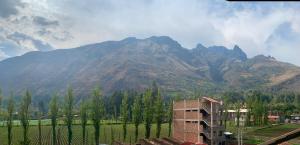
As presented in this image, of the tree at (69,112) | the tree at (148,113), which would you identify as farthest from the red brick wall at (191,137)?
the tree at (69,112)

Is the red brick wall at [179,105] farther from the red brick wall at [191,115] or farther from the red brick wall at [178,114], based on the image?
the red brick wall at [191,115]

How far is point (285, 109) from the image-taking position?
139 metres

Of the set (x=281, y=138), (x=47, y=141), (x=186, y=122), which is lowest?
(x=47, y=141)

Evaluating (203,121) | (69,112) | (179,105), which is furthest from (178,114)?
(69,112)

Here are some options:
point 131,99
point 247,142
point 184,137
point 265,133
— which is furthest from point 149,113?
point 131,99

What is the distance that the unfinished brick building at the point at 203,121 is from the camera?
6425 cm

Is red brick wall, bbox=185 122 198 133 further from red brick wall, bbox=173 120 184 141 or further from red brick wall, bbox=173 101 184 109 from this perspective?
red brick wall, bbox=173 101 184 109

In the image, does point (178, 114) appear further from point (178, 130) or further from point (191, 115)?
point (191, 115)

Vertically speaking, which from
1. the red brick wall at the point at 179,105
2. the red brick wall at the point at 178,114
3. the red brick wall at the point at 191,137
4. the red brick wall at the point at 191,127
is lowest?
the red brick wall at the point at 191,137

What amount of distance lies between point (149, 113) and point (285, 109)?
8137 cm

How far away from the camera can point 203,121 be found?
64125 millimetres

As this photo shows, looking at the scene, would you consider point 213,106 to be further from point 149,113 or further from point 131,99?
point 131,99

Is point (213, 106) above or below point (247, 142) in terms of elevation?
above

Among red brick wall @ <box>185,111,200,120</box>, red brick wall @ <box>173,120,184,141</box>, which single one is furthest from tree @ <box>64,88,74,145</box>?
red brick wall @ <box>185,111,200,120</box>
